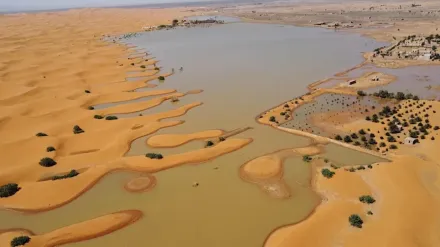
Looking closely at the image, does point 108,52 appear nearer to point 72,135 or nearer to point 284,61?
point 284,61

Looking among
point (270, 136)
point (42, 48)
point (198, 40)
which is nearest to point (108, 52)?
point (42, 48)

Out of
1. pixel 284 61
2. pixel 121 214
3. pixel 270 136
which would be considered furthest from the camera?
pixel 284 61

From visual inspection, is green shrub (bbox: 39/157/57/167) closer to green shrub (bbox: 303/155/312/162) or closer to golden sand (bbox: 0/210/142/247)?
golden sand (bbox: 0/210/142/247)

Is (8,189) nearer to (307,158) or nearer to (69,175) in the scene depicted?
(69,175)

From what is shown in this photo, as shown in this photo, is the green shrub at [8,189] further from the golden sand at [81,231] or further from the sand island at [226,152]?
the golden sand at [81,231]

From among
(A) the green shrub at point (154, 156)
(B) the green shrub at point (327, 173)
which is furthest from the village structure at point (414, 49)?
(A) the green shrub at point (154, 156)

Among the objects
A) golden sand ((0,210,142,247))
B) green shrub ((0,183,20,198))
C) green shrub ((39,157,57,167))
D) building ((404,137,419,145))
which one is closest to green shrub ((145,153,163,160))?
golden sand ((0,210,142,247))
